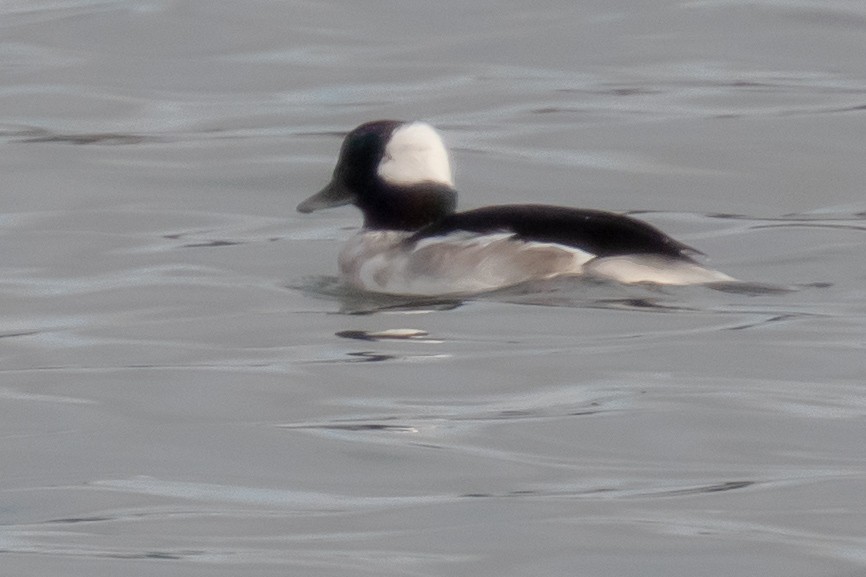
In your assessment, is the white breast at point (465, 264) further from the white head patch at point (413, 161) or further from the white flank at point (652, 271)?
the white head patch at point (413, 161)

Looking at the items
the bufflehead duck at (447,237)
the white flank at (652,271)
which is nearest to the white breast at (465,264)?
the bufflehead duck at (447,237)

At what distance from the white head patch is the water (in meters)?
0.72

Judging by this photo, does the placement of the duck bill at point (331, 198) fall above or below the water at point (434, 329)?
above

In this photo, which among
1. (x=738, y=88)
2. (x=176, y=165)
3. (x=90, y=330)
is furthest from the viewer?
(x=738, y=88)

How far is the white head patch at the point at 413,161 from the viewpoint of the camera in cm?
1019

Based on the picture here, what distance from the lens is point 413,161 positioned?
10.2m

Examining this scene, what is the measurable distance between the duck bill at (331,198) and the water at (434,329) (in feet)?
1.45

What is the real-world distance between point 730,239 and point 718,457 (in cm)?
518

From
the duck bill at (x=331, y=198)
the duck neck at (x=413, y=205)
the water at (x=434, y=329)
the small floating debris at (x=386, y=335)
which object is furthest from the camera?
the duck bill at (x=331, y=198)

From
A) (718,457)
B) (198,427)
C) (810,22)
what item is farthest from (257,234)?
(810,22)

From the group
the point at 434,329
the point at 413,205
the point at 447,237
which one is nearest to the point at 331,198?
the point at 413,205

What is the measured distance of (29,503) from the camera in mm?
6215

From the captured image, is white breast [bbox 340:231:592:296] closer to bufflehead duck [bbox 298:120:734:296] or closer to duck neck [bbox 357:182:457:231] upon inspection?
bufflehead duck [bbox 298:120:734:296]

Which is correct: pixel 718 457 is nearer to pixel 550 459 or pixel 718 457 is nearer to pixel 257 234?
pixel 550 459
